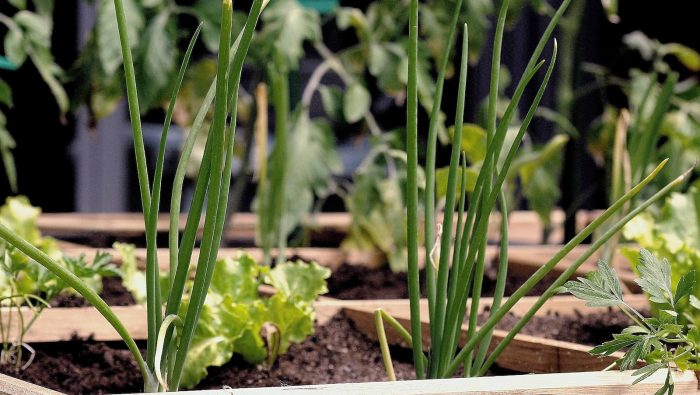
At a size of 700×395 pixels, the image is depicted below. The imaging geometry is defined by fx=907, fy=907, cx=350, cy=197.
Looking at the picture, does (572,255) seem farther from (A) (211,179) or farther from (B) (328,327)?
(A) (211,179)

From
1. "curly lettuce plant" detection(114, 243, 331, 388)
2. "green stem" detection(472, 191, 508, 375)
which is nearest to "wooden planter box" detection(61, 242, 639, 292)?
"curly lettuce plant" detection(114, 243, 331, 388)

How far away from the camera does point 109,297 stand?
165 cm

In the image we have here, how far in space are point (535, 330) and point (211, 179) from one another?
32.7 inches

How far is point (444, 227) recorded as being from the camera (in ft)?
3.16

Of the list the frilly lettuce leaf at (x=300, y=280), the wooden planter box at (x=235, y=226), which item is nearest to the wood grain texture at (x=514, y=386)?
the frilly lettuce leaf at (x=300, y=280)

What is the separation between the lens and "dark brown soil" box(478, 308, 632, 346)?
4.85ft

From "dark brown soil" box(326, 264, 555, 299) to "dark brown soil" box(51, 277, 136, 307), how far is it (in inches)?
17.0

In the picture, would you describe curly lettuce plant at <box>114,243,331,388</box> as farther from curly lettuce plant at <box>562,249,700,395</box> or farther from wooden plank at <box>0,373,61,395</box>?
curly lettuce plant at <box>562,249,700,395</box>

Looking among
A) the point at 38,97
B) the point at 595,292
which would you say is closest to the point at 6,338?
the point at 595,292

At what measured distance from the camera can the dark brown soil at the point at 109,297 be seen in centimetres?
152

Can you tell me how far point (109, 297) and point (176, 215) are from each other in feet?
2.63

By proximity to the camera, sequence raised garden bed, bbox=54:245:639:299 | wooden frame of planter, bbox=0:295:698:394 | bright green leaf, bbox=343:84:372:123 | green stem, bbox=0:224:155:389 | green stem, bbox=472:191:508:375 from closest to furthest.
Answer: green stem, bbox=0:224:155:389
wooden frame of planter, bbox=0:295:698:394
green stem, bbox=472:191:508:375
raised garden bed, bbox=54:245:639:299
bright green leaf, bbox=343:84:372:123

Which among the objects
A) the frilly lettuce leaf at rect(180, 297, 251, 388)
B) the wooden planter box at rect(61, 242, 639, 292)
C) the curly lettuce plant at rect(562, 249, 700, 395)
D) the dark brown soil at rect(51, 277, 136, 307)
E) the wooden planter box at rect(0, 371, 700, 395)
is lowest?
the wooden planter box at rect(61, 242, 639, 292)

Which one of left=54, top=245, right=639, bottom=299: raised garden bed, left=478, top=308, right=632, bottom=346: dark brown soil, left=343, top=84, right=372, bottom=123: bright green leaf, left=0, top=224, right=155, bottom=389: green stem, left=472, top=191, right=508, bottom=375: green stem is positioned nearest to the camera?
left=0, top=224, right=155, bottom=389: green stem
